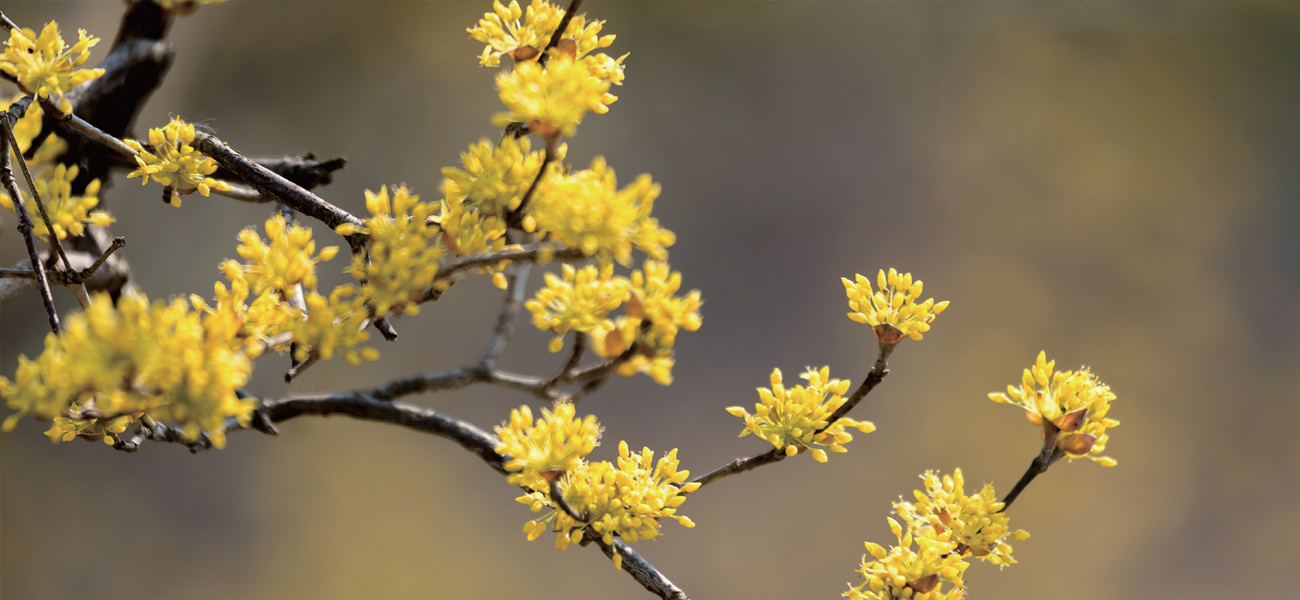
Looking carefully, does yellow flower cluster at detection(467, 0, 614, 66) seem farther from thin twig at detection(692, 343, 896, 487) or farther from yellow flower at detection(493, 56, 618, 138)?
thin twig at detection(692, 343, 896, 487)

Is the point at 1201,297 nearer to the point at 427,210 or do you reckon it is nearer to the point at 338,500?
the point at 427,210

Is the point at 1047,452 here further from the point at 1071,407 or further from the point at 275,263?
the point at 275,263

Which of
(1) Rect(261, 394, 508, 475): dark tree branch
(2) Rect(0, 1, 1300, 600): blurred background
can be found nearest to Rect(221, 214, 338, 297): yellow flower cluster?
(1) Rect(261, 394, 508, 475): dark tree branch

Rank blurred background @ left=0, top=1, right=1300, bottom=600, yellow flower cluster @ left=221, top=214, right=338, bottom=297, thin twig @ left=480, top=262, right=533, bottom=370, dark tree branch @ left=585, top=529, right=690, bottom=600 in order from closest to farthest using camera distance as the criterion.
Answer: yellow flower cluster @ left=221, top=214, right=338, bottom=297 → dark tree branch @ left=585, top=529, right=690, bottom=600 → thin twig @ left=480, top=262, right=533, bottom=370 → blurred background @ left=0, top=1, right=1300, bottom=600

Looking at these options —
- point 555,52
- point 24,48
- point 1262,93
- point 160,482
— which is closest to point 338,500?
point 160,482

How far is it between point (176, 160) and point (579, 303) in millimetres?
300

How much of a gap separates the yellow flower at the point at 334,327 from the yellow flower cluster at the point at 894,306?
30cm

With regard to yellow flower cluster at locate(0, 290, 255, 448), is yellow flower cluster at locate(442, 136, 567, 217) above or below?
above

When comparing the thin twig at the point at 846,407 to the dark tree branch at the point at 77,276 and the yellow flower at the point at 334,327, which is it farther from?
the dark tree branch at the point at 77,276

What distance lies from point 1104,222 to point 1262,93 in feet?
1.58

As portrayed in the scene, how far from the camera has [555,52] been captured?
369 millimetres

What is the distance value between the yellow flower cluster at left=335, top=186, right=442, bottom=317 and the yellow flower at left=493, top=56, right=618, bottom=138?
85 mm

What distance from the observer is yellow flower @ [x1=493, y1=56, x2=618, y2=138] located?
29cm

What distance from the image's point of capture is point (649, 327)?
331mm
